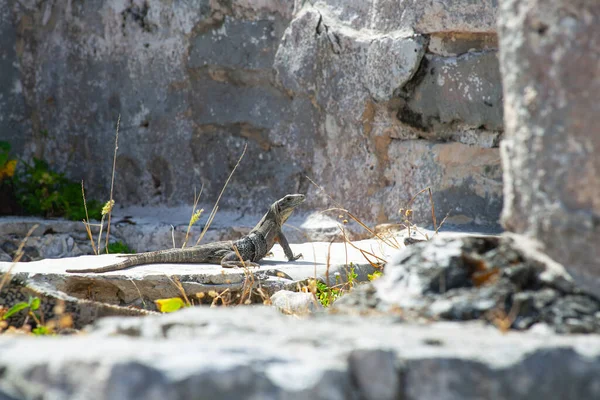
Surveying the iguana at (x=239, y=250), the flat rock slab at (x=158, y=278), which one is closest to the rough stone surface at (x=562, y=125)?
the flat rock slab at (x=158, y=278)

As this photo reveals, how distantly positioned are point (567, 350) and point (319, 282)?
3.22 m

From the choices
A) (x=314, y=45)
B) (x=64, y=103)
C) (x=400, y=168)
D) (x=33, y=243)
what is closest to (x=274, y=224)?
(x=400, y=168)

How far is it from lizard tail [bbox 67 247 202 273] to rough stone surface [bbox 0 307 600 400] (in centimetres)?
333

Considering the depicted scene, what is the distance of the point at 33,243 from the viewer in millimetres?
7586

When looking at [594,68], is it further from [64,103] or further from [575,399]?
[64,103]

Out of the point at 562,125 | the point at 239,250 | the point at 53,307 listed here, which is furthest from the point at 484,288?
the point at 239,250

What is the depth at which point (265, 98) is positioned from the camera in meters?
7.32

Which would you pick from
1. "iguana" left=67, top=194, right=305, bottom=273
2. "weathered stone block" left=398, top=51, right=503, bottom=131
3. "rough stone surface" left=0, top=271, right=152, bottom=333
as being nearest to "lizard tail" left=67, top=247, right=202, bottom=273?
"iguana" left=67, top=194, right=305, bottom=273

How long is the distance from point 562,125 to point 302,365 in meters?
0.99

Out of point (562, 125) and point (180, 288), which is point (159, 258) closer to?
point (180, 288)

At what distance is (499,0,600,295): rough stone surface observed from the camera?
6.90 ft

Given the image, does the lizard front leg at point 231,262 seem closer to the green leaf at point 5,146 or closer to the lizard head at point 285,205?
the lizard head at point 285,205

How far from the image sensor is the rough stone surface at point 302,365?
5.22 feet

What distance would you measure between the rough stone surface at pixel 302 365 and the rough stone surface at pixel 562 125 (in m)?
0.32
